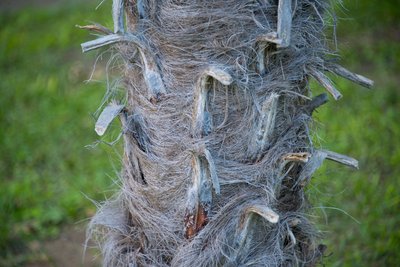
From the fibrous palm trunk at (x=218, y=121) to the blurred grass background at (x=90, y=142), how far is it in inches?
13.3

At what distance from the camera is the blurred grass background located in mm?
3432

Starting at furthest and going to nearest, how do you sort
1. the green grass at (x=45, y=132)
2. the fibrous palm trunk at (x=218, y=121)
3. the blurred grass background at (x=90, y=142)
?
→ the green grass at (x=45, y=132)
the blurred grass background at (x=90, y=142)
the fibrous palm trunk at (x=218, y=121)

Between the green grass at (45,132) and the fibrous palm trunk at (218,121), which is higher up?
the fibrous palm trunk at (218,121)

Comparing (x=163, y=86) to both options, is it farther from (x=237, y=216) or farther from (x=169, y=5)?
(x=237, y=216)

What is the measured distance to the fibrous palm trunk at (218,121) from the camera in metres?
1.86

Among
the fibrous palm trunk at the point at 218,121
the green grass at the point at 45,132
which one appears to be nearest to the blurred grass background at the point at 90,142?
the green grass at the point at 45,132

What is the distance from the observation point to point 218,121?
1925 mm

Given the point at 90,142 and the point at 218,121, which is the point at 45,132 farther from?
the point at 218,121

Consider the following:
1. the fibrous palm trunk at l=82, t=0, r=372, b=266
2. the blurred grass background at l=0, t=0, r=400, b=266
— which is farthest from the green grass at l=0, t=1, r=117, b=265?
the fibrous palm trunk at l=82, t=0, r=372, b=266

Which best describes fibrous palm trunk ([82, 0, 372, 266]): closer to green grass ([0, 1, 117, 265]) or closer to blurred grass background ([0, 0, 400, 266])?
blurred grass background ([0, 0, 400, 266])

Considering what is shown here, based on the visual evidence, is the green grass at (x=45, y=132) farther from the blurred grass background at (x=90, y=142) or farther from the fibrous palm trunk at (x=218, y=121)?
the fibrous palm trunk at (x=218, y=121)

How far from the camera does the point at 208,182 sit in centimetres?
193

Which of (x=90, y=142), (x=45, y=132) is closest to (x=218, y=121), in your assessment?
(x=90, y=142)

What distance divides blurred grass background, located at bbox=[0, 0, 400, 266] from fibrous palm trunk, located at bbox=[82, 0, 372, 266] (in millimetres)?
338
